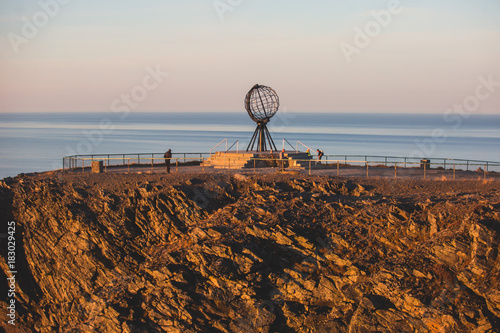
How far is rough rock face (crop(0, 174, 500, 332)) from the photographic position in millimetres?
19203

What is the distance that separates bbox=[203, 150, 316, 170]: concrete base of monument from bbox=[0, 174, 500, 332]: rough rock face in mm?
5409

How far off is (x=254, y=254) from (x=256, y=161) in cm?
1350

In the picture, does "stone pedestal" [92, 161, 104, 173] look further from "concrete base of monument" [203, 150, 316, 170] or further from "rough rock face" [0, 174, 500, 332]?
"concrete base of monument" [203, 150, 316, 170]

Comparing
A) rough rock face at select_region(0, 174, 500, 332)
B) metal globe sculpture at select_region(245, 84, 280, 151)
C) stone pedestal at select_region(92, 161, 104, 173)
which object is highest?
metal globe sculpture at select_region(245, 84, 280, 151)

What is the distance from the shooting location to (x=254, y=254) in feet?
70.2

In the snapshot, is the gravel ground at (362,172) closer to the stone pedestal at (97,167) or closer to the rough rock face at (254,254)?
the stone pedestal at (97,167)

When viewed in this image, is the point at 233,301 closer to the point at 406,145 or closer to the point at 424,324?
the point at 424,324

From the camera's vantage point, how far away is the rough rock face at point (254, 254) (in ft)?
63.0

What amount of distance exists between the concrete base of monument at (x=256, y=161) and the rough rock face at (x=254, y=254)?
5.41 m

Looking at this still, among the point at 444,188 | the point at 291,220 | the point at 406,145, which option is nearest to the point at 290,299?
the point at 291,220

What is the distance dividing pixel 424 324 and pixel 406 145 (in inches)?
3553

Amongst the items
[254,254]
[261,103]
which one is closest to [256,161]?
[261,103]

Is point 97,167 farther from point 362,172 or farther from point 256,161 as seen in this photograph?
point 362,172

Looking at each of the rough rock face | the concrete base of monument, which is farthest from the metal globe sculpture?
the rough rock face
